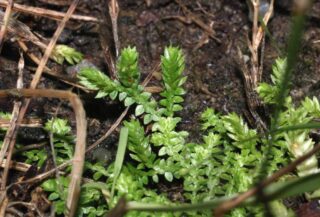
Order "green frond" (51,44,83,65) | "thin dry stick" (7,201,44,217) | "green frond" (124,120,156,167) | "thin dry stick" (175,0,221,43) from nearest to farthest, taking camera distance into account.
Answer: "thin dry stick" (7,201,44,217)
"green frond" (124,120,156,167)
"green frond" (51,44,83,65)
"thin dry stick" (175,0,221,43)

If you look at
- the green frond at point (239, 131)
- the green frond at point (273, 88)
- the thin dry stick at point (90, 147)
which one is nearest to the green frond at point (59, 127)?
the thin dry stick at point (90, 147)

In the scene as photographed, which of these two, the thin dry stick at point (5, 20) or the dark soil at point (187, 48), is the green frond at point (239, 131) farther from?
the thin dry stick at point (5, 20)

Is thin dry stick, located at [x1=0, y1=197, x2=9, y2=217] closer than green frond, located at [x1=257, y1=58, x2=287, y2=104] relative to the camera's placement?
Yes

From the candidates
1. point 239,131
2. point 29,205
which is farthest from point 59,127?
point 239,131

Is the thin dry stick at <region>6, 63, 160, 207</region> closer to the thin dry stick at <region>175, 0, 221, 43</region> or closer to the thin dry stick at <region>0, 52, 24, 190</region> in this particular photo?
the thin dry stick at <region>0, 52, 24, 190</region>

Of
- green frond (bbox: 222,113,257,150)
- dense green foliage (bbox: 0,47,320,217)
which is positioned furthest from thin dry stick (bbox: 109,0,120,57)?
green frond (bbox: 222,113,257,150)

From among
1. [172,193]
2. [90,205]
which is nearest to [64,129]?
[90,205]

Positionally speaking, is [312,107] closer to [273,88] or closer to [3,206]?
[273,88]
